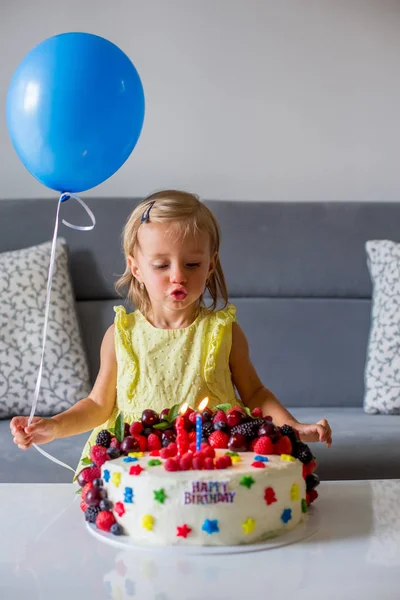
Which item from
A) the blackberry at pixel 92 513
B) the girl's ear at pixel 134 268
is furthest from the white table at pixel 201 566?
the girl's ear at pixel 134 268

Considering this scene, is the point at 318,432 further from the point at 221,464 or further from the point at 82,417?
the point at 82,417

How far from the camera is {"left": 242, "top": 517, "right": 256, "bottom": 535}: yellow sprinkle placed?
1127 mm

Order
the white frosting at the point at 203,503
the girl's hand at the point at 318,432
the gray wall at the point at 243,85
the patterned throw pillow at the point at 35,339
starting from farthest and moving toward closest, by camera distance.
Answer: the gray wall at the point at 243,85, the patterned throw pillow at the point at 35,339, the girl's hand at the point at 318,432, the white frosting at the point at 203,503

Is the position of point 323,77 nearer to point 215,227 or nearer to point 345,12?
point 345,12

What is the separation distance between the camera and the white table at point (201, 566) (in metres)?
0.97

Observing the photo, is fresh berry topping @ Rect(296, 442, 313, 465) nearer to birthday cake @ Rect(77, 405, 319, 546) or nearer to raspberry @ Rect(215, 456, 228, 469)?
birthday cake @ Rect(77, 405, 319, 546)

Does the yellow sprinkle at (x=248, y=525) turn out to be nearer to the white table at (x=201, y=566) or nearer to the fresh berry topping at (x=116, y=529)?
the white table at (x=201, y=566)

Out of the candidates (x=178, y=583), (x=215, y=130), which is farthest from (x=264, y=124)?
(x=178, y=583)

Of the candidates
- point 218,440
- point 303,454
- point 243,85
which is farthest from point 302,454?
point 243,85

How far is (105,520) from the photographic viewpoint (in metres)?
1.19

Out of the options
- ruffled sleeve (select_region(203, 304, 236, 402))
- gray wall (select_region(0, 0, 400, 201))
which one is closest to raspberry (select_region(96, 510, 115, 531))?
ruffled sleeve (select_region(203, 304, 236, 402))

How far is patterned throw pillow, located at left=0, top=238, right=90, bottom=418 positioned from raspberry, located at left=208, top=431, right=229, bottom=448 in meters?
1.28

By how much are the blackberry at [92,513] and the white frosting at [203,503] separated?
5 centimetres

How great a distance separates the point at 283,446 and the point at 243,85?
2113mm
